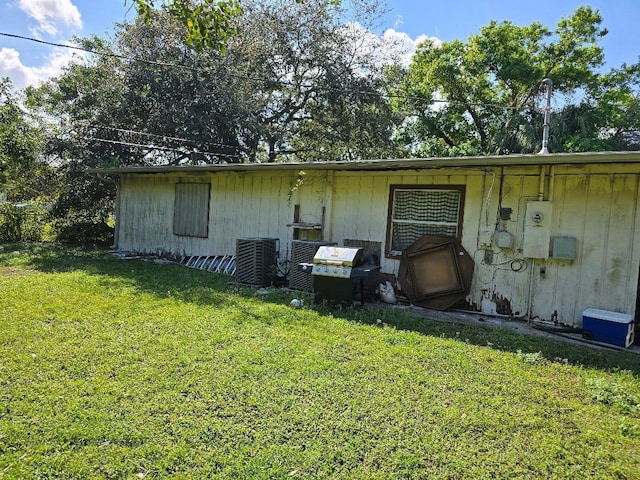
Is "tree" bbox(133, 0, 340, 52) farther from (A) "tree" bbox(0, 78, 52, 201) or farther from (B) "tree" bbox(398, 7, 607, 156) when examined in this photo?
(B) "tree" bbox(398, 7, 607, 156)

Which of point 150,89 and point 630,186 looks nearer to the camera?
point 630,186

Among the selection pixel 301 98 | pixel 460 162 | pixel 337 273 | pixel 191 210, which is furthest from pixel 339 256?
pixel 301 98

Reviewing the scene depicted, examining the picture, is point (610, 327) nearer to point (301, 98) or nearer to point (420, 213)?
point (420, 213)

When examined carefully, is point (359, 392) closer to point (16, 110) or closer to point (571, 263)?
point (571, 263)

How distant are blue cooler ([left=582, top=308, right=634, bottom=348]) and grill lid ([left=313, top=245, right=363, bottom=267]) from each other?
274 centimetres

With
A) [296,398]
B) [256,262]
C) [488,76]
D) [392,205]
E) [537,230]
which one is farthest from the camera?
[488,76]

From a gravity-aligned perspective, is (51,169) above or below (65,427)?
above

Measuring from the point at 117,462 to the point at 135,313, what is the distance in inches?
113

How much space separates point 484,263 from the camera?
18.5 ft

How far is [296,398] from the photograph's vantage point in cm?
288

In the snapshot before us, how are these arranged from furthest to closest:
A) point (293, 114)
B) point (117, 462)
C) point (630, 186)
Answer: point (293, 114) < point (630, 186) < point (117, 462)

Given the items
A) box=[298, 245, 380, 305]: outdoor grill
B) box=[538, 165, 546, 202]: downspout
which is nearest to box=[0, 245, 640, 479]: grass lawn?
box=[298, 245, 380, 305]: outdoor grill

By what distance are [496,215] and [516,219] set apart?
0.25m

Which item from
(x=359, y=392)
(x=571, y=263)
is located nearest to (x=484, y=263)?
(x=571, y=263)
